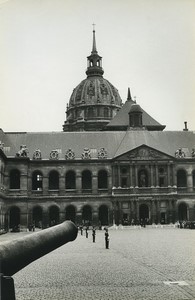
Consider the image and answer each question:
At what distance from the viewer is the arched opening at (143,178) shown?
5969cm

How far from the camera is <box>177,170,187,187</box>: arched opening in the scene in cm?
6144

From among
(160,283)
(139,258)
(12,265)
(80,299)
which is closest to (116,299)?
(80,299)

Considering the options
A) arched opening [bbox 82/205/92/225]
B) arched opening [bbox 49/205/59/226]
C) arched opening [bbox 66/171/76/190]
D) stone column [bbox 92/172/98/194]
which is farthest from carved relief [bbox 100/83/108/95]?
arched opening [bbox 49/205/59/226]

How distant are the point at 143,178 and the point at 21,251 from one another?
51.5m

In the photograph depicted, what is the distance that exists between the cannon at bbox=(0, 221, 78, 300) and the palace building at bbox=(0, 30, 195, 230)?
4569 cm

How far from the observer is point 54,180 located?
60656mm

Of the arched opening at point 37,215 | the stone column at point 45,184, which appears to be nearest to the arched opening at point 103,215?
the stone column at point 45,184

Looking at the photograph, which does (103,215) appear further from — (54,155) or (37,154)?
(37,154)

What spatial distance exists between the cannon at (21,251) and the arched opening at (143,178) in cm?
4889

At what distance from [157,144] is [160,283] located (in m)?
50.1

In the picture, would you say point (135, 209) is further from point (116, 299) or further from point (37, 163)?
point (116, 299)

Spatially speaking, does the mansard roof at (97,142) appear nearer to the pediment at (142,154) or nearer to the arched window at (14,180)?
the pediment at (142,154)

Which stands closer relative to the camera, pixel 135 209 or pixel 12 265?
pixel 12 265

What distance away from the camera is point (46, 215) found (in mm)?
58344
